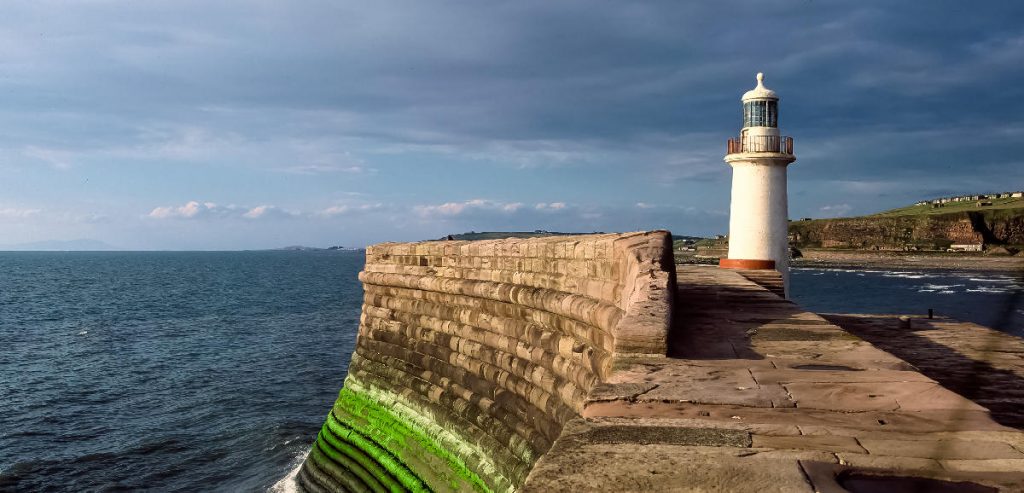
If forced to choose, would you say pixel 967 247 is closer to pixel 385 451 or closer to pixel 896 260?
pixel 896 260

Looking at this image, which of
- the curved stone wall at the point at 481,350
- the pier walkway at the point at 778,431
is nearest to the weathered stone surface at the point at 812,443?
the pier walkway at the point at 778,431

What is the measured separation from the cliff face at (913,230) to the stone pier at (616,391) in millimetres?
99912

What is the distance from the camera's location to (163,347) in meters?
30.0

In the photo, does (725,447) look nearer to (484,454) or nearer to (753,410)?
(753,410)

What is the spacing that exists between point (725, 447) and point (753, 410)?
0.74 meters

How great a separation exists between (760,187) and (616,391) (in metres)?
13.5

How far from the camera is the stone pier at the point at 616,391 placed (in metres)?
3.18

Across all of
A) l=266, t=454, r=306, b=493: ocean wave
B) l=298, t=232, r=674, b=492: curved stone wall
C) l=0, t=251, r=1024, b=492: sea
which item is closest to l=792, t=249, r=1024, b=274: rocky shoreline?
l=0, t=251, r=1024, b=492: sea

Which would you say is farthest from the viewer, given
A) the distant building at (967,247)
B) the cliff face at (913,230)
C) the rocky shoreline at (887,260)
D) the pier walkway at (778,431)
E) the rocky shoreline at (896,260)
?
the cliff face at (913,230)

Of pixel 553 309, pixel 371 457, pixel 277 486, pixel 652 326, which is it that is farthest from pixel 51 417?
pixel 652 326

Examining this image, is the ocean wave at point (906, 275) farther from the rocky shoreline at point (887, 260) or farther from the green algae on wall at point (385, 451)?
the green algae on wall at point (385, 451)

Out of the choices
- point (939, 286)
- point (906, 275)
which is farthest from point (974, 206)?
point (939, 286)

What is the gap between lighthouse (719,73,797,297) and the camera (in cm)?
1662

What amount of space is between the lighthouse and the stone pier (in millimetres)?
1355
